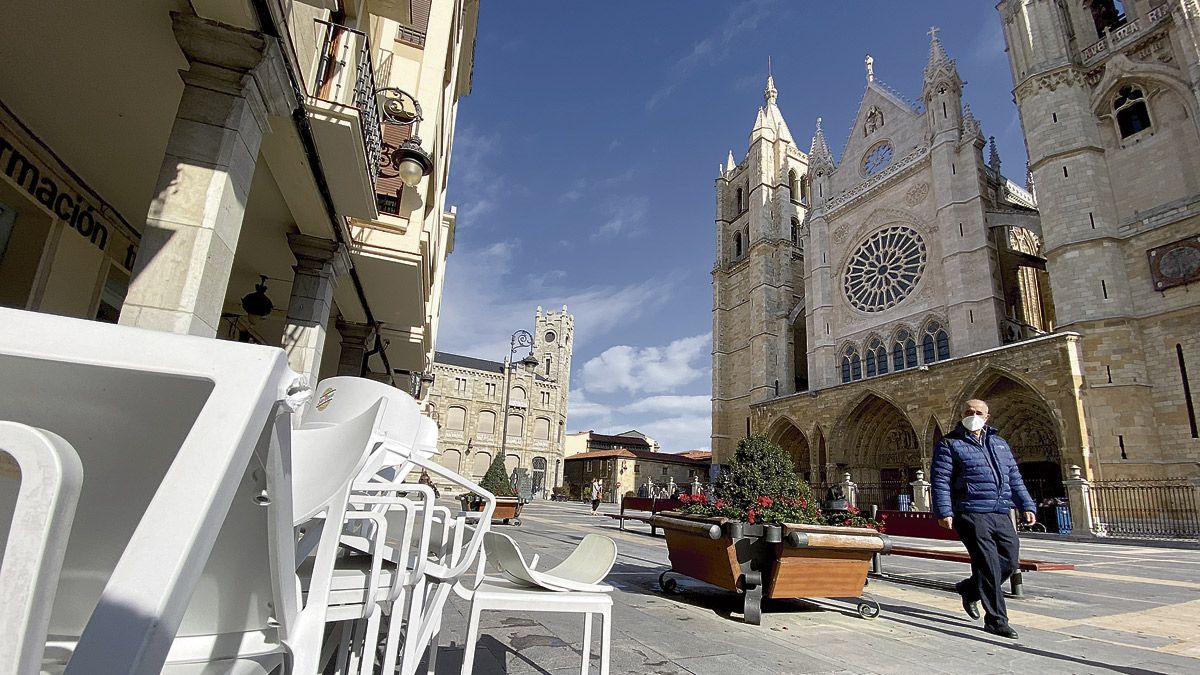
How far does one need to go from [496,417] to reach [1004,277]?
39.2m

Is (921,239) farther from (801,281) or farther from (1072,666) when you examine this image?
(1072,666)

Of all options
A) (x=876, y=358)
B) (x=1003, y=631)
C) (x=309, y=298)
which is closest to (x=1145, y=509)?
(x=876, y=358)

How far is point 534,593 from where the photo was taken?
89.8 inches

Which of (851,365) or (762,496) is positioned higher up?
(851,365)

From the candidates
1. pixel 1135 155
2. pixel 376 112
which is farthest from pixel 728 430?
pixel 376 112

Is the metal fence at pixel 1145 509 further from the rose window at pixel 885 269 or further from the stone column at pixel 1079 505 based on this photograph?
the rose window at pixel 885 269

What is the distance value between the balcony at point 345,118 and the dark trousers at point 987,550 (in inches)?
263

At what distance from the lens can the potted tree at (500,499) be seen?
1205cm

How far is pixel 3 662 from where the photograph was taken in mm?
604

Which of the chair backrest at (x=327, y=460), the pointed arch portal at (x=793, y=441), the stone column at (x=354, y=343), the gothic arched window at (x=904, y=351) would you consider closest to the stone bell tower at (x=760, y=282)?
the pointed arch portal at (x=793, y=441)

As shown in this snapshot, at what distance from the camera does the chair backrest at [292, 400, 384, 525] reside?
5.03ft

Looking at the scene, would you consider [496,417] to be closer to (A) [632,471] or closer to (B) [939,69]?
(A) [632,471]

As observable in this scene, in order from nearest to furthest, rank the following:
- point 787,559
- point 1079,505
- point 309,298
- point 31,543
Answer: point 31,543
point 787,559
point 309,298
point 1079,505

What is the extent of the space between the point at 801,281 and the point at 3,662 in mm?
38384
